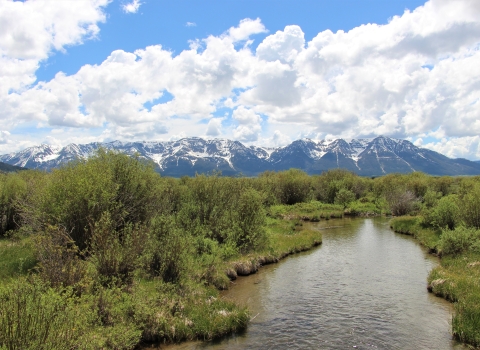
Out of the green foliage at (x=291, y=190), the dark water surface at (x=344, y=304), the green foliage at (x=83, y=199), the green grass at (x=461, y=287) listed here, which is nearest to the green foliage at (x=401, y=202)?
the green foliage at (x=291, y=190)

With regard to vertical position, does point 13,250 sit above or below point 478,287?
above

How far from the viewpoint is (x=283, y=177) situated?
3826 inches

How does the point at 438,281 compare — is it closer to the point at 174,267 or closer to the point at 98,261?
the point at 174,267

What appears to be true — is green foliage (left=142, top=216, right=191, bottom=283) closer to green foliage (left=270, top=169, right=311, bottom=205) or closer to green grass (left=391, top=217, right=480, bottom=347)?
green grass (left=391, top=217, right=480, bottom=347)

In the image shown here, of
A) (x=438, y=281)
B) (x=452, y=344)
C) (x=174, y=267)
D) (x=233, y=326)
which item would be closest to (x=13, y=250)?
(x=174, y=267)

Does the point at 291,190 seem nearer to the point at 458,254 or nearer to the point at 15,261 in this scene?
the point at 458,254

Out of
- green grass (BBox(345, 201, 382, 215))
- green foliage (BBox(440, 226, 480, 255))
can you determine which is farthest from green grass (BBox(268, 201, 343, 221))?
green foliage (BBox(440, 226, 480, 255))

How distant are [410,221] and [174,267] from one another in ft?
149

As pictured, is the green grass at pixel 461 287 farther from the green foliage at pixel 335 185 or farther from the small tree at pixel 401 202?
the green foliage at pixel 335 185

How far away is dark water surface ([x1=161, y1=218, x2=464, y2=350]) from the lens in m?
18.0

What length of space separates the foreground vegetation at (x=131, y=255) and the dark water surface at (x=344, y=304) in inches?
53.9

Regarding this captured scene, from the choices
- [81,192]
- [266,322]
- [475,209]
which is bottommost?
[266,322]

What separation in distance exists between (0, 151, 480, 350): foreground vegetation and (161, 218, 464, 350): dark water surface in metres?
1.37

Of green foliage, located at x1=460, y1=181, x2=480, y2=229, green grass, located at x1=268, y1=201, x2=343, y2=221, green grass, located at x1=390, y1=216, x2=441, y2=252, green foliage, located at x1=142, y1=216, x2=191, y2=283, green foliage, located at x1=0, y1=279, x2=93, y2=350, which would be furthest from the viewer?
green grass, located at x1=268, y1=201, x2=343, y2=221
